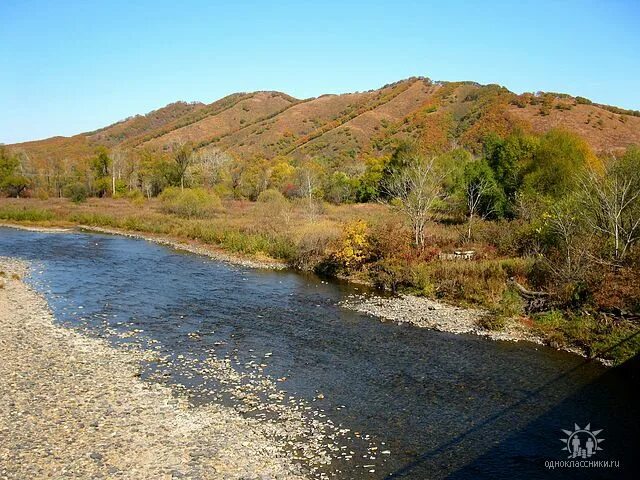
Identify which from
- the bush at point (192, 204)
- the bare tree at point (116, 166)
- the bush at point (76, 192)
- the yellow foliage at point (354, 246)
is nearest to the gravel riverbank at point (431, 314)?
the yellow foliage at point (354, 246)

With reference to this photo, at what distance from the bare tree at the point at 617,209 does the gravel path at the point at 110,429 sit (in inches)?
754

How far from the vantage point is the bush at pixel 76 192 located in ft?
260

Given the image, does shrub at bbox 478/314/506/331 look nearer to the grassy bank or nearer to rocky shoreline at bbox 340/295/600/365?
the grassy bank

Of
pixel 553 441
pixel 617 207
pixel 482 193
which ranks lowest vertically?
pixel 553 441

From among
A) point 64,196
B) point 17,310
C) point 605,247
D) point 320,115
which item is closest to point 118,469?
point 17,310

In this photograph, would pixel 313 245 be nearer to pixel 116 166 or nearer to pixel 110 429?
pixel 110 429

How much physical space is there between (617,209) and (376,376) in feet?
50.2

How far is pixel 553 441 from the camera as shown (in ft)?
44.2

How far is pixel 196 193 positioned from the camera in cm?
6216

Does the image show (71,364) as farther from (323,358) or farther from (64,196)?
(64,196)

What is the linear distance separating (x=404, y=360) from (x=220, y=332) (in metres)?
8.03

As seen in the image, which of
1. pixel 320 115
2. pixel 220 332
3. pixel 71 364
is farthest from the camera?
pixel 320 115

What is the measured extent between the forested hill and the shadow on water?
45.0 meters

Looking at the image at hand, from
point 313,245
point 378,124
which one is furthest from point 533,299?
point 378,124
